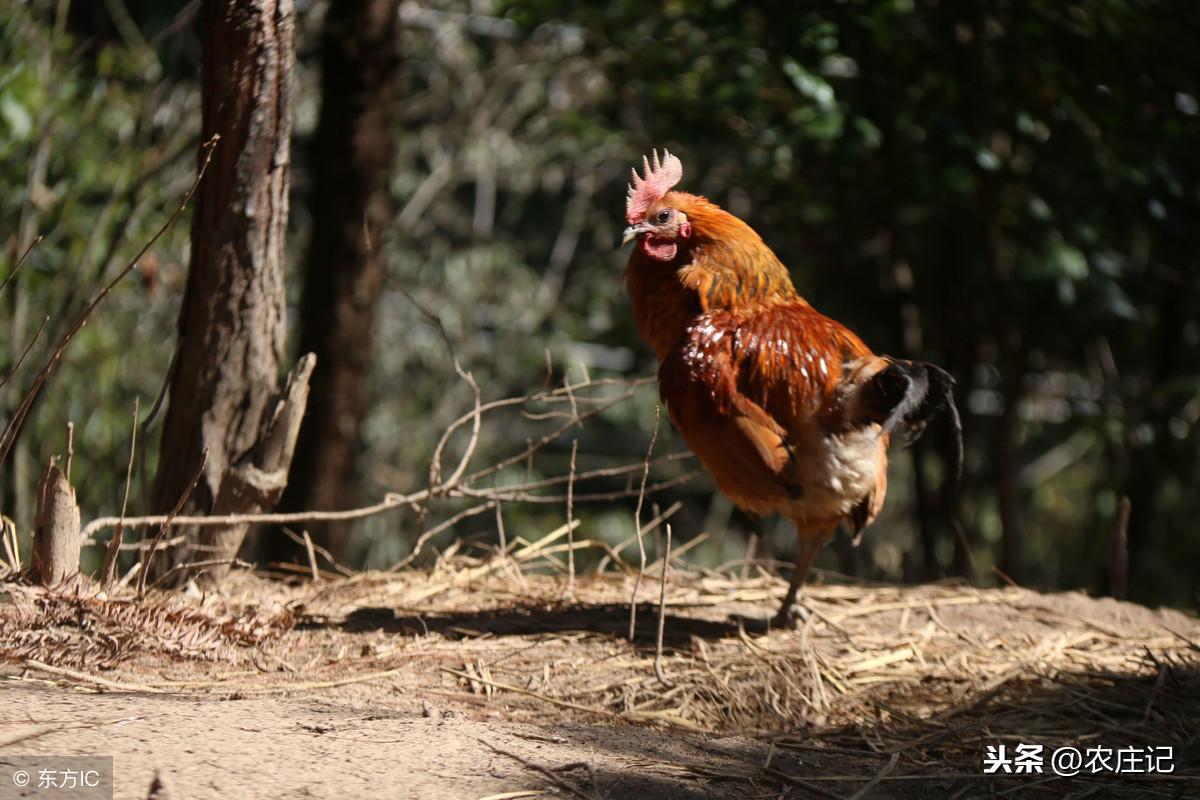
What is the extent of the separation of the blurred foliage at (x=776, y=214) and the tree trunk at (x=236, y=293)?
36.7 inches

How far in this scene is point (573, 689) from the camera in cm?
321

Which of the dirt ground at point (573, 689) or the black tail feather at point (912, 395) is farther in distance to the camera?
the black tail feather at point (912, 395)

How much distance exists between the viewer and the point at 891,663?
361 cm

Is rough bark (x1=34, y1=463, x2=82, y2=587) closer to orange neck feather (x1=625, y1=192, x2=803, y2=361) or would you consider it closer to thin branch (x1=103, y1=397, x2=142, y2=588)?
thin branch (x1=103, y1=397, x2=142, y2=588)

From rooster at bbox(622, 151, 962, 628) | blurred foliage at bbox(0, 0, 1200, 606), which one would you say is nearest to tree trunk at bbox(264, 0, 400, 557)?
blurred foliage at bbox(0, 0, 1200, 606)

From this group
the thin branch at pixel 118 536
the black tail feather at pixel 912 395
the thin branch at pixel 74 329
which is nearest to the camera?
the thin branch at pixel 74 329

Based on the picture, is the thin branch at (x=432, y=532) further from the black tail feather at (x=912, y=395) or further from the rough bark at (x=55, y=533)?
the black tail feather at (x=912, y=395)

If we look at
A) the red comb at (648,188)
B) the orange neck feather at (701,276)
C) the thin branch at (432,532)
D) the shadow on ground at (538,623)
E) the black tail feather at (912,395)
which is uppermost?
the red comb at (648,188)

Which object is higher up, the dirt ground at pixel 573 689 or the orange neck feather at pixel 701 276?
the orange neck feather at pixel 701 276

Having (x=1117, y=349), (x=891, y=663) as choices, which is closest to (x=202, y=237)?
(x=891, y=663)

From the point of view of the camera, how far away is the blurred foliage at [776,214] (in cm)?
521

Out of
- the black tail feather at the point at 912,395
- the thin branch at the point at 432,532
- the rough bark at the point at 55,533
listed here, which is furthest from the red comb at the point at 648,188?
the rough bark at the point at 55,533

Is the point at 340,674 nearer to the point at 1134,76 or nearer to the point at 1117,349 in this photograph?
the point at 1134,76

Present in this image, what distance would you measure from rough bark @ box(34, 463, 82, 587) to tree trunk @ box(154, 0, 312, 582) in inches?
20.0
